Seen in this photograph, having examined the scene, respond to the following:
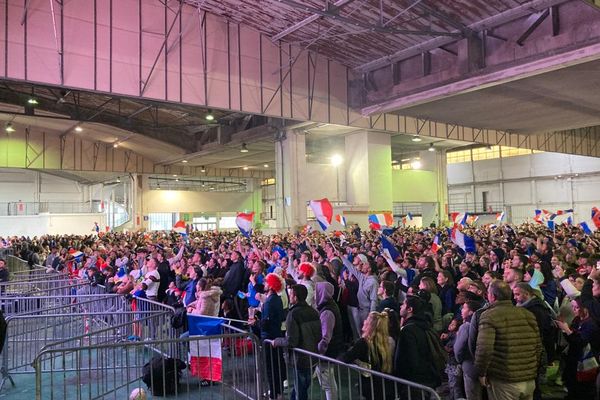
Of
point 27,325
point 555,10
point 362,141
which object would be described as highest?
point 555,10

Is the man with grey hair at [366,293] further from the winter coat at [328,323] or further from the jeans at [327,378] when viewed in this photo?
the jeans at [327,378]

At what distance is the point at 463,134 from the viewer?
93.9 feet

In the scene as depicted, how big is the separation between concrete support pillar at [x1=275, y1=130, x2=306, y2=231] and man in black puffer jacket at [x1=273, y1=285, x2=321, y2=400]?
60.3 ft

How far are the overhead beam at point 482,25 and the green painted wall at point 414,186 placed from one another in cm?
1244

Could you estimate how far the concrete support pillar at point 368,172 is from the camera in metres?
25.8

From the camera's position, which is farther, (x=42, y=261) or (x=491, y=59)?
(x=42, y=261)

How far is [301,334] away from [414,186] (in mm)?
28339

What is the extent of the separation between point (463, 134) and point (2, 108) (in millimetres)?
26098

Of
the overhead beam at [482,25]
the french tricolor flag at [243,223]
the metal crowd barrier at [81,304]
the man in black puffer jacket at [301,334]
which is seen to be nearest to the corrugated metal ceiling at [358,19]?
the overhead beam at [482,25]

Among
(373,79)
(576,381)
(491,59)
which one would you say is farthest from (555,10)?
(576,381)

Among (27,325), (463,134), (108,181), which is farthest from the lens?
(108,181)

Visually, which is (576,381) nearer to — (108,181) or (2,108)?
(2,108)

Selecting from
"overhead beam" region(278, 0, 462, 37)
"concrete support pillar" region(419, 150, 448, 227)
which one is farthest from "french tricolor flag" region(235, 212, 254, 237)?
"concrete support pillar" region(419, 150, 448, 227)

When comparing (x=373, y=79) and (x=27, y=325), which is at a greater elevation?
(x=373, y=79)
